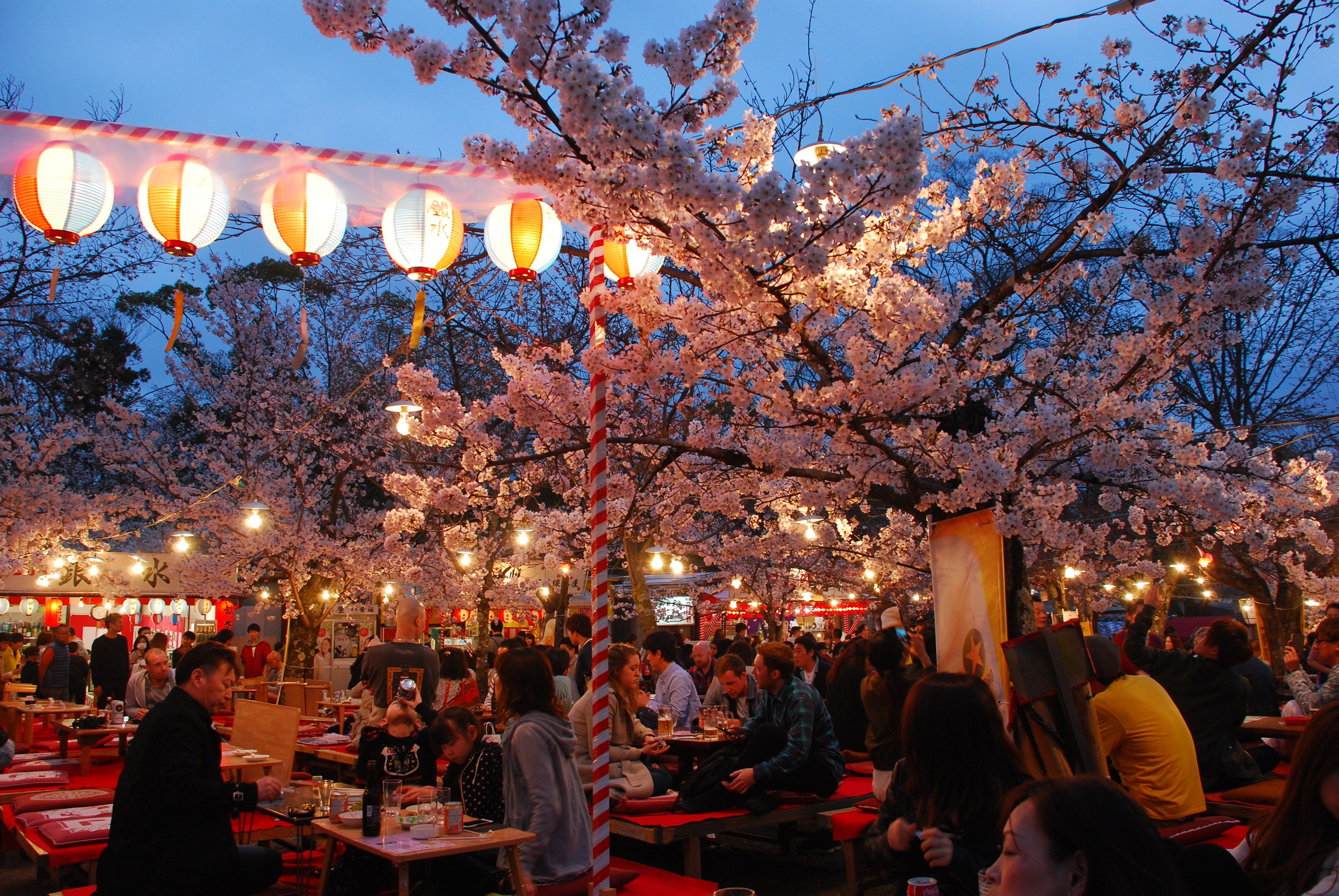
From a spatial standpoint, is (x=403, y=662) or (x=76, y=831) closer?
(x=76, y=831)

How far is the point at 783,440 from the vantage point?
6.78 m

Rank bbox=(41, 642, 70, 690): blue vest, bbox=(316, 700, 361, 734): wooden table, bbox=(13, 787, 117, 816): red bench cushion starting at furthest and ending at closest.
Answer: bbox=(41, 642, 70, 690): blue vest
bbox=(316, 700, 361, 734): wooden table
bbox=(13, 787, 117, 816): red bench cushion

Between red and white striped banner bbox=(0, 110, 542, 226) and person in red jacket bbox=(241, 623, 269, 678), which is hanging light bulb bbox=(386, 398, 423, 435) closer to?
red and white striped banner bbox=(0, 110, 542, 226)

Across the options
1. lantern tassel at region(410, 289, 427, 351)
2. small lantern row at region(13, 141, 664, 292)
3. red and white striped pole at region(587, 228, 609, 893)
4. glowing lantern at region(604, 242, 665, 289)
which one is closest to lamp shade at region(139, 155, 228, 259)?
small lantern row at region(13, 141, 664, 292)

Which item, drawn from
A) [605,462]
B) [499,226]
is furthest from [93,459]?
[605,462]

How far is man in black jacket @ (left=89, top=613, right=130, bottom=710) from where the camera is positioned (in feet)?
47.8

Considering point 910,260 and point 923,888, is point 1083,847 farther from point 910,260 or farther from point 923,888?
point 910,260

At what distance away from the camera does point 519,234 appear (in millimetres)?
6520

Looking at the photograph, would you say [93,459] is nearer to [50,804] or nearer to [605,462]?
[50,804]

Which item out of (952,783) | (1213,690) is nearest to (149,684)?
(952,783)

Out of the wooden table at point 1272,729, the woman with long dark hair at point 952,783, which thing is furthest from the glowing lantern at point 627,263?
the wooden table at point 1272,729

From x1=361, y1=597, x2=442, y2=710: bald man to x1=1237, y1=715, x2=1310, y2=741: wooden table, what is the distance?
673 cm

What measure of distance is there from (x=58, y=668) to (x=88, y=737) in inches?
262

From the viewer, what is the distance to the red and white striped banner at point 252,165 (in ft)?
19.1
